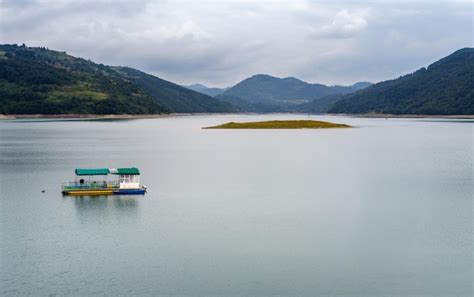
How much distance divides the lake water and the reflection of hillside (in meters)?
0.20

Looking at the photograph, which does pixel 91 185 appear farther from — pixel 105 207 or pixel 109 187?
pixel 105 207

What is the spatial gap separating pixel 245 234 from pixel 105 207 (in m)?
16.8

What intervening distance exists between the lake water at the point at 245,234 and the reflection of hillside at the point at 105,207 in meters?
0.20

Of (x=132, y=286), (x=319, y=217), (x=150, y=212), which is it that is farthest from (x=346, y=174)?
(x=132, y=286)

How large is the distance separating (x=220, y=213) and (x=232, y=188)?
13544 millimetres

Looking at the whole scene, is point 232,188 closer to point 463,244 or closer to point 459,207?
point 459,207

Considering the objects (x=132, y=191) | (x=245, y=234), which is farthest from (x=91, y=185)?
(x=245, y=234)

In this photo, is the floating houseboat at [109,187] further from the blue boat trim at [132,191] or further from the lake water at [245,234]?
the lake water at [245,234]

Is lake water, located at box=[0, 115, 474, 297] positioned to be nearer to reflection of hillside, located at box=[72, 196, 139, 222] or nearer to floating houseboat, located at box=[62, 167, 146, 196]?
reflection of hillside, located at box=[72, 196, 139, 222]

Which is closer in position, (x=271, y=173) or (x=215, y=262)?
(x=215, y=262)

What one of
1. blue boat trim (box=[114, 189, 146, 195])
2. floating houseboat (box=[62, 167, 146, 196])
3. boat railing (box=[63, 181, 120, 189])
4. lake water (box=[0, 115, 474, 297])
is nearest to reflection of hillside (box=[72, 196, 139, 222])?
lake water (box=[0, 115, 474, 297])

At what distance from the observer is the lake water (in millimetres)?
27906

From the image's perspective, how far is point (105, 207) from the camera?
4862cm

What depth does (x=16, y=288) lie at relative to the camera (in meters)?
27.2
